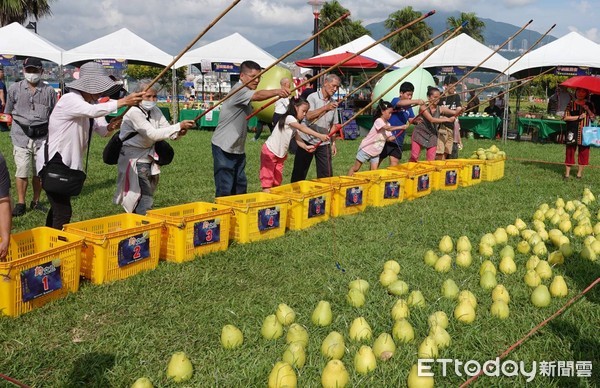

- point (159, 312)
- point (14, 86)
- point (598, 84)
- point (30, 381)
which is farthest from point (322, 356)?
point (598, 84)

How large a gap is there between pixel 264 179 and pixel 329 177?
139 centimetres

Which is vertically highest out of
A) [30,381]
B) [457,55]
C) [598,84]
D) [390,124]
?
[457,55]

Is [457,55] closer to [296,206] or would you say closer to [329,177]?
[329,177]

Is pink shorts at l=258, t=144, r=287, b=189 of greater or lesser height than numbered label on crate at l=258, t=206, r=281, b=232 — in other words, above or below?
above

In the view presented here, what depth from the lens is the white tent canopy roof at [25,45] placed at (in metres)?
23.2

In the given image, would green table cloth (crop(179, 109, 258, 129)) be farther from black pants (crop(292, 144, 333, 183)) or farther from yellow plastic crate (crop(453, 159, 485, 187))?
black pants (crop(292, 144, 333, 183))

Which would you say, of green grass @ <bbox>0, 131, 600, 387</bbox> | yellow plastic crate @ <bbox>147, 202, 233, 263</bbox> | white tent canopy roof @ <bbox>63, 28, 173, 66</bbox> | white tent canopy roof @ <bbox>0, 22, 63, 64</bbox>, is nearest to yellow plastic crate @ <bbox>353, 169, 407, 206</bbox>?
green grass @ <bbox>0, 131, 600, 387</bbox>

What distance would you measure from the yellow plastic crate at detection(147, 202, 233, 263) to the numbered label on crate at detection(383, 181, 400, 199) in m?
3.62

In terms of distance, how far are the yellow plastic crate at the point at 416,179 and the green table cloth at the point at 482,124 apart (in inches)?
500

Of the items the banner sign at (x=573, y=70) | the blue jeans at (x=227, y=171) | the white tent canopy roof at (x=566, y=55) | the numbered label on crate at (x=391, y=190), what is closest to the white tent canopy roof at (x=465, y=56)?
the white tent canopy roof at (x=566, y=55)

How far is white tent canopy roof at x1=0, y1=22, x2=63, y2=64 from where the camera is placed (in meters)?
23.2

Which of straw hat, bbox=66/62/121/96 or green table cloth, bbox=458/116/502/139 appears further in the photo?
green table cloth, bbox=458/116/502/139

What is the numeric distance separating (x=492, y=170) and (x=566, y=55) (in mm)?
11560

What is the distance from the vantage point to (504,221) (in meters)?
8.38
